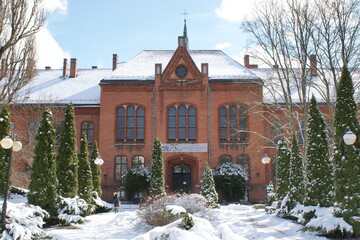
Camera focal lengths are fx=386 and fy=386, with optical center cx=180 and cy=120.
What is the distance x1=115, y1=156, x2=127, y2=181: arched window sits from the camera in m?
31.9

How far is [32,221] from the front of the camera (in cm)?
1320

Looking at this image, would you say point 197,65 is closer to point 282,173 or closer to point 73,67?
point 73,67

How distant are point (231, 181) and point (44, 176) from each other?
16227 millimetres

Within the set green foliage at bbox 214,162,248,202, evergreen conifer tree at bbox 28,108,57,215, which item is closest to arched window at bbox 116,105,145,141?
green foliage at bbox 214,162,248,202

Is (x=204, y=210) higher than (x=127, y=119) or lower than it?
lower

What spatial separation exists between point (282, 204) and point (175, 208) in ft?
30.3

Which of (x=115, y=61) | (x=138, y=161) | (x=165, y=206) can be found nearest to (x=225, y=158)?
(x=138, y=161)

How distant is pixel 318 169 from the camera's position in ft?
54.7

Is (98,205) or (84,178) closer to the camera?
(84,178)

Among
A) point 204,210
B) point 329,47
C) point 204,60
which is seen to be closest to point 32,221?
point 204,210

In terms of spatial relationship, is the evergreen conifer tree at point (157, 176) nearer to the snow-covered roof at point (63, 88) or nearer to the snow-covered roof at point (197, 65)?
the snow-covered roof at point (197, 65)

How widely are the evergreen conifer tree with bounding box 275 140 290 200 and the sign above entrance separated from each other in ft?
30.9

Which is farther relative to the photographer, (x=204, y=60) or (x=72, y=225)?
(x=204, y=60)

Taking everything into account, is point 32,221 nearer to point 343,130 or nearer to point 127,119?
point 343,130
